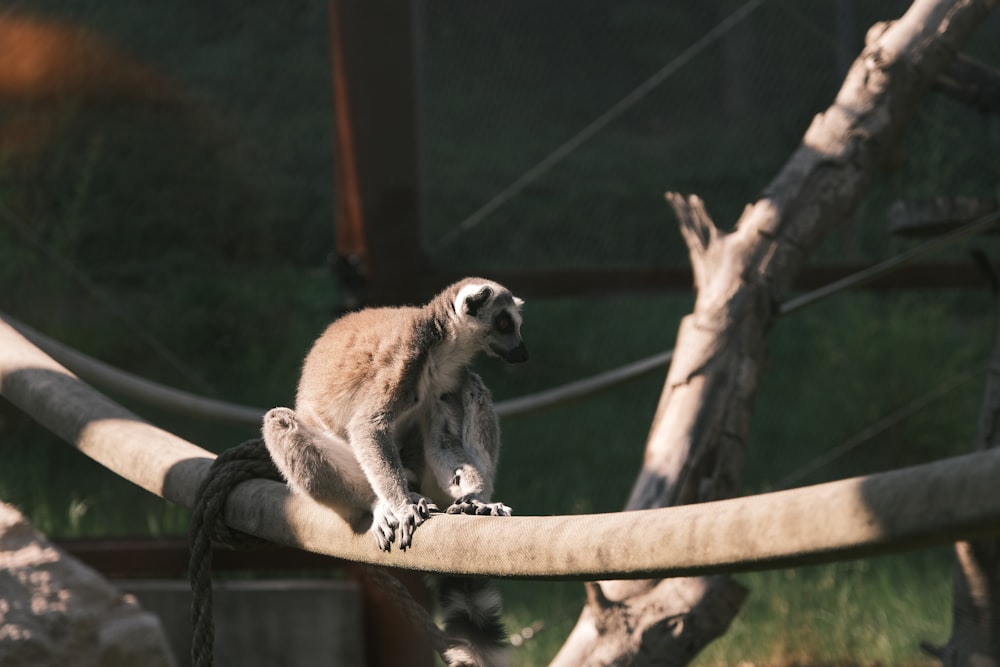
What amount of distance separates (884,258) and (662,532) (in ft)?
12.7

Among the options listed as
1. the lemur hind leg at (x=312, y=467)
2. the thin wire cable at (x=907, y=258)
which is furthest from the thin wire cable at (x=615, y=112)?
the lemur hind leg at (x=312, y=467)

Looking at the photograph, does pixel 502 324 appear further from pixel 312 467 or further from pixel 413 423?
pixel 312 467

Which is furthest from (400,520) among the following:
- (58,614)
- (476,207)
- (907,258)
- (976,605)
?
(476,207)

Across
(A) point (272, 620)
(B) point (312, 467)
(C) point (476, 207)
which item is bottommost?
(B) point (312, 467)

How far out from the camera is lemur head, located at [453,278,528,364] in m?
2.52

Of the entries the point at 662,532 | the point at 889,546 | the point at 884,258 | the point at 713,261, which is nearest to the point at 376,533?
the point at 662,532

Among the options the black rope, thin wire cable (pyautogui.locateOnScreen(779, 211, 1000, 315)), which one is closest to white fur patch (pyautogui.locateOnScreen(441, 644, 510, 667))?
the black rope

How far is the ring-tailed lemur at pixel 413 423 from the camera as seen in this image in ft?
6.93

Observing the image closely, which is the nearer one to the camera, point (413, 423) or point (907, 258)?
point (413, 423)

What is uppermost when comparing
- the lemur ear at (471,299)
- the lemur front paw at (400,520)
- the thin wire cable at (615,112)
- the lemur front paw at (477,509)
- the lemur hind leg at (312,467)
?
the thin wire cable at (615,112)

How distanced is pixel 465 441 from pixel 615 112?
100 inches

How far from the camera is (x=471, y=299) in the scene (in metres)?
2.53

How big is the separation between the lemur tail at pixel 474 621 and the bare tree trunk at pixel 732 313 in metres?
0.60

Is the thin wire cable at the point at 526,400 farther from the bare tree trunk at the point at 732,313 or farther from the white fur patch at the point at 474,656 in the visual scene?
the white fur patch at the point at 474,656
